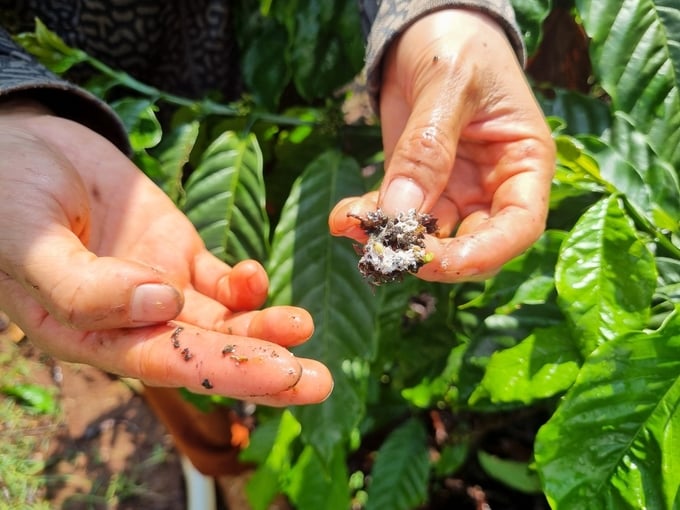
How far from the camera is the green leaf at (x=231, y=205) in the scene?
3.39 ft

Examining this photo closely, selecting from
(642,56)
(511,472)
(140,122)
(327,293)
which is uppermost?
(642,56)

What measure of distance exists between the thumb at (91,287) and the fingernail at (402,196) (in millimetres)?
250

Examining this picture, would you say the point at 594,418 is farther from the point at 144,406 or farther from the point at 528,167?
the point at 144,406

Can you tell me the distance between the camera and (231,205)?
104 cm

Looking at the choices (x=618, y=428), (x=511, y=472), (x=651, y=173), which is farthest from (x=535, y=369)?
(x=511, y=472)

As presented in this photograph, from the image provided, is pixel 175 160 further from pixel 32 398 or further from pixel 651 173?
pixel 32 398

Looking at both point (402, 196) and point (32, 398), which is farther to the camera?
point (32, 398)

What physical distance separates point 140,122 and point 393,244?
54cm

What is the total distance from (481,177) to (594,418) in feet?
1.09

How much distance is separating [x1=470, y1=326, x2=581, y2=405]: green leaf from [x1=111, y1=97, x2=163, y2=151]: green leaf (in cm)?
64

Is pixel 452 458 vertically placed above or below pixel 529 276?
below

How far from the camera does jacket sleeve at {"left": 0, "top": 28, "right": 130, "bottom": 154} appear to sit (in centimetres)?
85

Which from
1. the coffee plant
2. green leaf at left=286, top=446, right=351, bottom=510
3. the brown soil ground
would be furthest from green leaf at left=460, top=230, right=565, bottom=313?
the brown soil ground

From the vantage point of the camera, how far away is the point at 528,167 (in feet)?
2.50
